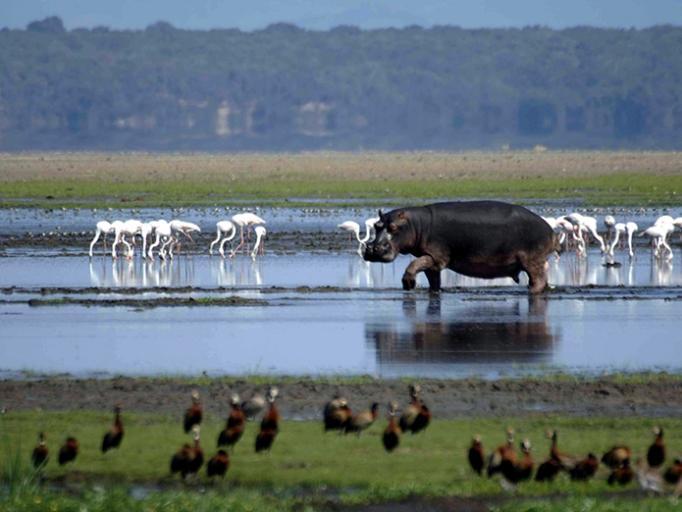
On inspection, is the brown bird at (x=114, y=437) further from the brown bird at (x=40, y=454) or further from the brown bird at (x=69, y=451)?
the brown bird at (x=40, y=454)

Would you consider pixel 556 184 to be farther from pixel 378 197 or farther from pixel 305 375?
pixel 305 375

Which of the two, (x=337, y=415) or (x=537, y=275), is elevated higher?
(x=337, y=415)

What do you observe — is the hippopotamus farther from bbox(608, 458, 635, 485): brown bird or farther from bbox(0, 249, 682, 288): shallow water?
bbox(608, 458, 635, 485): brown bird

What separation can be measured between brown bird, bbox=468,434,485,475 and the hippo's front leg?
45.2 ft

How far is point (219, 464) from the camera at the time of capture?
1318 centimetres

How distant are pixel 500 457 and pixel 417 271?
14210 mm

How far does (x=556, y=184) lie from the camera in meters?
69.1

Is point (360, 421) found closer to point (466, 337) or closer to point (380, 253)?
point (466, 337)

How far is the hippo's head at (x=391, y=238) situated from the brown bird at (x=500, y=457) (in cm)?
1444

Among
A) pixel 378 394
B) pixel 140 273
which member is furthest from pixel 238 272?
pixel 378 394

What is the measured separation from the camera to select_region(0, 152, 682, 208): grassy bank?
193ft

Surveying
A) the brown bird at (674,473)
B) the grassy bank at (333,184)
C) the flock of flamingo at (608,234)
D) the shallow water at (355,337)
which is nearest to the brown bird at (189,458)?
the brown bird at (674,473)

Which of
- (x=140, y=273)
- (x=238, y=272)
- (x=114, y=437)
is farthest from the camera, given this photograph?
(x=140, y=273)

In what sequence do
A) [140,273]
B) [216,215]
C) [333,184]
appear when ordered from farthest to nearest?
[333,184] < [216,215] < [140,273]
